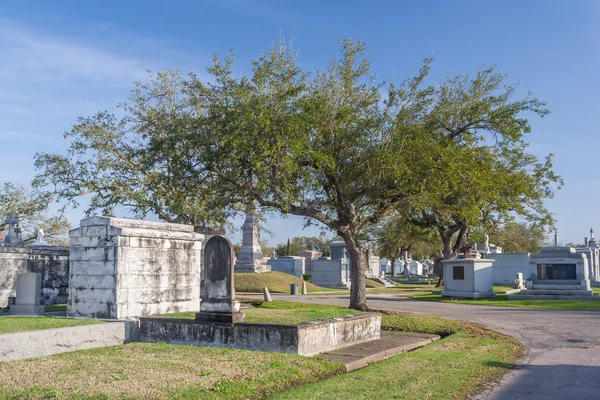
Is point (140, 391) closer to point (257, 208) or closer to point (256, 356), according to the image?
point (256, 356)

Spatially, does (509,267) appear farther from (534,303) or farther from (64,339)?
(64,339)

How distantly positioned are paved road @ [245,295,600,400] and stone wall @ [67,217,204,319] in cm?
855

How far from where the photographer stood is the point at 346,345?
11.1m

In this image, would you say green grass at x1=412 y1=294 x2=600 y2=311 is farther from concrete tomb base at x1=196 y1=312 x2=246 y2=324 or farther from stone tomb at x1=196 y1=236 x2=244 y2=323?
stone tomb at x1=196 y1=236 x2=244 y2=323

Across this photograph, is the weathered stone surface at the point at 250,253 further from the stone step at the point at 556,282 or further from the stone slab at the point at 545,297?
the stone step at the point at 556,282

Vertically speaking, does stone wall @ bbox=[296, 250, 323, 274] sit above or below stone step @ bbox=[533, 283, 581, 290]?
above

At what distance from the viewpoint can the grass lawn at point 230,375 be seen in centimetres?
653

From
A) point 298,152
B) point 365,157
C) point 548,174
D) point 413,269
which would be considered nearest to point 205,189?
point 298,152

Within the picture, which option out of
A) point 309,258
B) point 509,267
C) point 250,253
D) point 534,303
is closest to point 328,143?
point 534,303

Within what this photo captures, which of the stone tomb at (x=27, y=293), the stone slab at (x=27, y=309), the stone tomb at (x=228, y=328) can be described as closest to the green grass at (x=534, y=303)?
the stone tomb at (x=228, y=328)

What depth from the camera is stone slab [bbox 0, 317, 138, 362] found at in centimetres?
862

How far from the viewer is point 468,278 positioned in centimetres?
2819

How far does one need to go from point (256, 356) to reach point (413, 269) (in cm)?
6527

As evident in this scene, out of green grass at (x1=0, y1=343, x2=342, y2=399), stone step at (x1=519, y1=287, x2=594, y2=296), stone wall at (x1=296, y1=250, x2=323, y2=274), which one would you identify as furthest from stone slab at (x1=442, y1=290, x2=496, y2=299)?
stone wall at (x1=296, y1=250, x2=323, y2=274)
